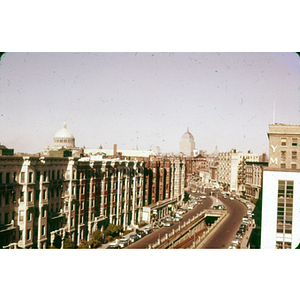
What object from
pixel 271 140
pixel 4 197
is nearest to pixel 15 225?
pixel 4 197

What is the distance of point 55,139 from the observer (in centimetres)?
800

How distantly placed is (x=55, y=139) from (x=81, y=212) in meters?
2.42

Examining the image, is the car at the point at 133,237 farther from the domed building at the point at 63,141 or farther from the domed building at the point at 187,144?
the domed building at the point at 63,141

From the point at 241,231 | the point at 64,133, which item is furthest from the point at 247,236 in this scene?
the point at 64,133

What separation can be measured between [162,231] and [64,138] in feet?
14.0

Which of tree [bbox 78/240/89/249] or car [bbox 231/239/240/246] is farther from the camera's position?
car [bbox 231/239/240/246]

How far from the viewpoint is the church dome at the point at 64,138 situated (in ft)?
26.2

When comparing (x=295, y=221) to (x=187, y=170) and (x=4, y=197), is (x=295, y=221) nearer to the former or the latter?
(x=187, y=170)

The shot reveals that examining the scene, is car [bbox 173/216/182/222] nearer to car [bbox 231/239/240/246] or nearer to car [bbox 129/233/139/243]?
car [bbox 129/233/139/243]

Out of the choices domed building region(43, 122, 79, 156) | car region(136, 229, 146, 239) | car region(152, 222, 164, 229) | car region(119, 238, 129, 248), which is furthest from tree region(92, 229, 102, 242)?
domed building region(43, 122, 79, 156)

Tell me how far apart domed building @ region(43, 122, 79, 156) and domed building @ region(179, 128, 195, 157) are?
3.33 meters

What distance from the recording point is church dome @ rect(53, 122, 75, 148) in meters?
7.98

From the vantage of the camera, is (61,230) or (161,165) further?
(161,165)

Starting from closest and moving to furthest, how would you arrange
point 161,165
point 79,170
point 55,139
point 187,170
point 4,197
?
point 4,197 → point 55,139 → point 79,170 → point 161,165 → point 187,170
